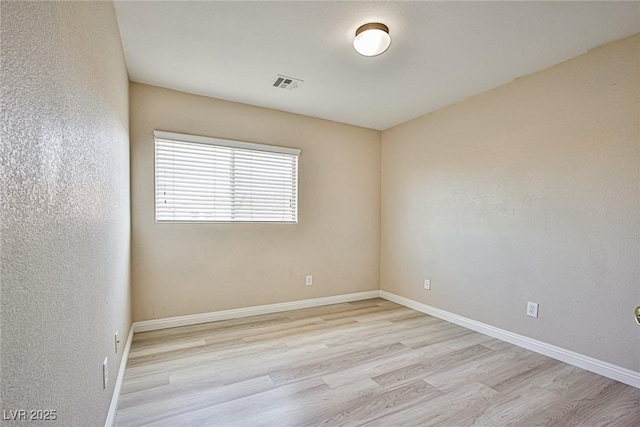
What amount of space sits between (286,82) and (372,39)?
1097mm

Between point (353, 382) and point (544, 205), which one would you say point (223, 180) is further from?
point (544, 205)

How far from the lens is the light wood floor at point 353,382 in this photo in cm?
175

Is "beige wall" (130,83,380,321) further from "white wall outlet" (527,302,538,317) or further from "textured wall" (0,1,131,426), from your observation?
"white wall outlet" (527,302,538,317)

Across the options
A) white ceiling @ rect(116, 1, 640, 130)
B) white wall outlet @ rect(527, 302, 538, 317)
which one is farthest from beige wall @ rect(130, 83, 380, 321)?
white wall outlet @ rect(527, 302, 538, 317)

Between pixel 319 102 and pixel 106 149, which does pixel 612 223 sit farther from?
pixel 106 149

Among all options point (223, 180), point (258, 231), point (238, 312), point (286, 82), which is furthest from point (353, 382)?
point (286, 82)

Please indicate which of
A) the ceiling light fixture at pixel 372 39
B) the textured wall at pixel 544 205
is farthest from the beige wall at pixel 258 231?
the ceiling light fixture at pixel 372 39

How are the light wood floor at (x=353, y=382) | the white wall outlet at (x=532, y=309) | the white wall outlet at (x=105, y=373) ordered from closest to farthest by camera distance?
the white wall outlet at (x=105, y=373) < the light wood floor at (x=353, y=382) < the white wall outlet at (x=532, y=309)

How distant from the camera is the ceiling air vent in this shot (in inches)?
112

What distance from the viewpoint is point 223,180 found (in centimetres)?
337

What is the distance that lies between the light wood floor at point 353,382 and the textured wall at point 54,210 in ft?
1.97

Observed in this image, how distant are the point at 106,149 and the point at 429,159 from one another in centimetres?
332

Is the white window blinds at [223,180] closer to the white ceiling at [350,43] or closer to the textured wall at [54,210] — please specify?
the white ceiling at [350,43]

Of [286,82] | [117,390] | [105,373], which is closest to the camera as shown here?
[105,373]
